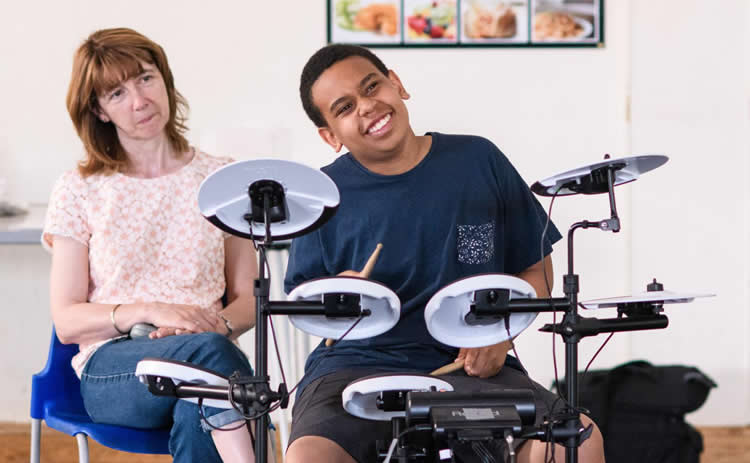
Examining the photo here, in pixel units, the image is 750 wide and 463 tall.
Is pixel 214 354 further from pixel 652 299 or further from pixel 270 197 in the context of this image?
pixel 652 299

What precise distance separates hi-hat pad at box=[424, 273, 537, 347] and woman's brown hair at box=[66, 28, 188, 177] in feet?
3.07

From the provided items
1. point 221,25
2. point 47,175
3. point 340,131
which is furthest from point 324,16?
point 340,131

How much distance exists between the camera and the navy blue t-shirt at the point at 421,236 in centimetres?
162

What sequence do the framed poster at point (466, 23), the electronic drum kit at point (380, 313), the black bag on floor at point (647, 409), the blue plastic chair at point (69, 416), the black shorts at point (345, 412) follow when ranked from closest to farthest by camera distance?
the electronic drum kit at point (380, 313) → the black shorts at point (345, 412) → the blue plastic chair at point (69, 416) → the black bag on floor at point (647, 409) → the framed poster at point (466, 23)

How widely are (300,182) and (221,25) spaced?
2081 mm

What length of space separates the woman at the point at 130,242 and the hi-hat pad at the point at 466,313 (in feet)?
1.88

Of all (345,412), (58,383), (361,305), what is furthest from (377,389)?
(58,383)

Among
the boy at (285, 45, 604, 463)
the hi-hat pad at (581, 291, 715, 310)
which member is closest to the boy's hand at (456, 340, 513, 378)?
the boy at (285, 45, 604, 463)

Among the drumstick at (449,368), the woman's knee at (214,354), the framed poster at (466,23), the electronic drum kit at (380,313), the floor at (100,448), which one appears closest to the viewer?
the electronic drum kit at (380,313)

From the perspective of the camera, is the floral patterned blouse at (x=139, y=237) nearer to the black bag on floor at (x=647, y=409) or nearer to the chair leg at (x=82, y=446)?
the chair leg at (x=82, y=446)

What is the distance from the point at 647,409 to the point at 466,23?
1430 mm

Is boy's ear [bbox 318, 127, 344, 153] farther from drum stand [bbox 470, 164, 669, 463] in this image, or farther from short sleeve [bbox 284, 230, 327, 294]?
drum stand [bbox 470, 164, 669, 463]

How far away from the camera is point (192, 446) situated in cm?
162

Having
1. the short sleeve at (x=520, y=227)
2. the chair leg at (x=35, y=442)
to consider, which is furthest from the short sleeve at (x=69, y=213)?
the short sleeve at (x=520, y=227)
